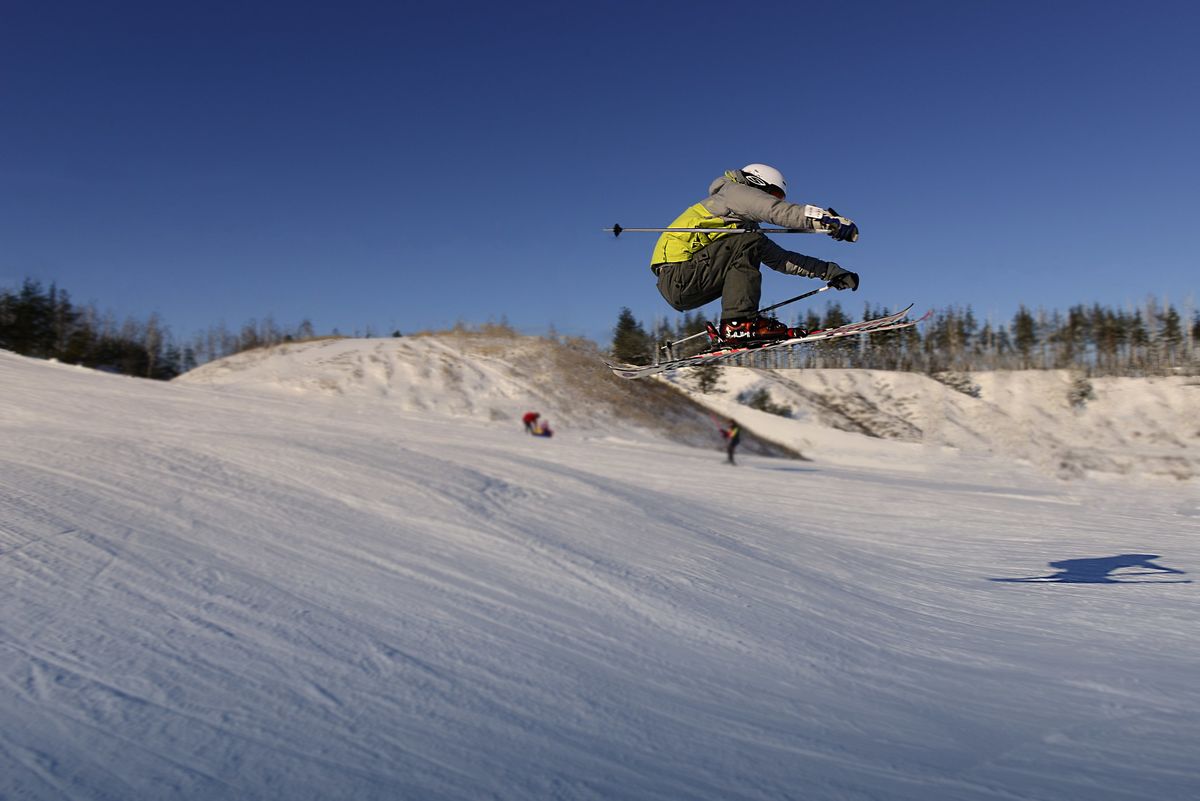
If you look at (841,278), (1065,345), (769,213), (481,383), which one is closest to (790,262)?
(841,278)

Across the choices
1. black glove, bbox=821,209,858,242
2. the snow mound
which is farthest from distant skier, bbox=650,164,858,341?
the snow mound

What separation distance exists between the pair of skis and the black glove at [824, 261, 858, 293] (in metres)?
0.88

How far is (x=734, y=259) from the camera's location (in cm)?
611

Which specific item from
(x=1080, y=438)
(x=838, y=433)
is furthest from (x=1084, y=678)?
(x=1080, y=438)

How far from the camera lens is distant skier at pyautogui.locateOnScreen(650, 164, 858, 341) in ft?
18.3

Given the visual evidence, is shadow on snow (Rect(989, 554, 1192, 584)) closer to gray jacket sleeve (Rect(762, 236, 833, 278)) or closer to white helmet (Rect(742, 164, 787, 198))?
gray jacket sleeve (Rect(762, 236, 833, 278))

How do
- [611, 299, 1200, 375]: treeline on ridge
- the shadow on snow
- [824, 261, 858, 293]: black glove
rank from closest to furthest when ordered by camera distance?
[824, 261, 858, 293]: black glove → the shadow on snow → [611, 299, 1200, 375]: treeline on ridge

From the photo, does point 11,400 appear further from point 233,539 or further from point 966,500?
point 966,500

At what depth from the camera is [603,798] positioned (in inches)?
113

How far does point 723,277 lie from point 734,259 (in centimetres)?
21

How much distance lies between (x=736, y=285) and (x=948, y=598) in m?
5.41

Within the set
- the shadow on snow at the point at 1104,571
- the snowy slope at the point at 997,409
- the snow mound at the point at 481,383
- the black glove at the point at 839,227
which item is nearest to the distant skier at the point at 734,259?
the black glove at the point at 839,227

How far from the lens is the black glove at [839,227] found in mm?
5164

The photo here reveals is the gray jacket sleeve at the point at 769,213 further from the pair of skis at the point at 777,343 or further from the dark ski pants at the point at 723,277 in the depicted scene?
the pair of skis at the point at 777,343
